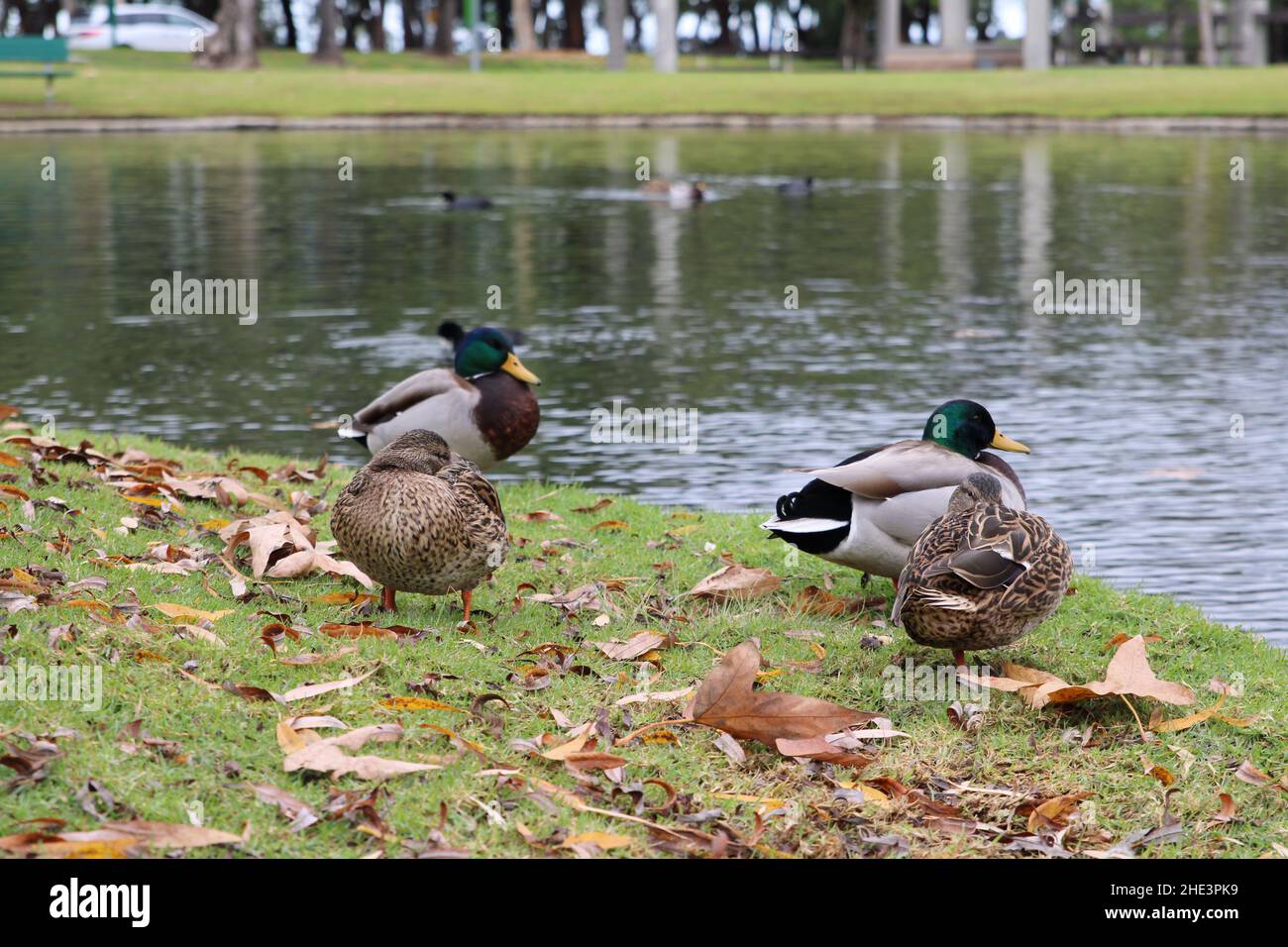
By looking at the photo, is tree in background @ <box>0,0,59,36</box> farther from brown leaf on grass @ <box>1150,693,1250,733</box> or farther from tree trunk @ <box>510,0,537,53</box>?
brown leaf on grass @ <box>1150,693,1250,733</box>

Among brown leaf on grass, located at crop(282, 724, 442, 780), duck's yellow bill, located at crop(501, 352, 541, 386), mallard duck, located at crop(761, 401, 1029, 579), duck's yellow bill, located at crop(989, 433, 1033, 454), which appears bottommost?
brown leaf on grass, located at crop(282, 724, 442, 780)

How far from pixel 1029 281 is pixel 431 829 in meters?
16.5

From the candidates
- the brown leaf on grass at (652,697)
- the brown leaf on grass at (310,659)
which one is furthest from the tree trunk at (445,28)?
the brown leaf on grass at (652,697)

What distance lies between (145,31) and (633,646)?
7159cm

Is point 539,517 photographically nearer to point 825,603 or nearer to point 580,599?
point 580,599

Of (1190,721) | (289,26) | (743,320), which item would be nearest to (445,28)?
(289,26)

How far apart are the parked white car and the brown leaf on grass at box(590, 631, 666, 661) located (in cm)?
6835

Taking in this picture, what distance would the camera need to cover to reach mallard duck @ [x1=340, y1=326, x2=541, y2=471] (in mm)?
9023

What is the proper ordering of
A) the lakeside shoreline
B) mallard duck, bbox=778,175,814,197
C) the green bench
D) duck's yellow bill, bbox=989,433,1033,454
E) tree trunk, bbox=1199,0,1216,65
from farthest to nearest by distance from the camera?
tree trunk, bbox=1199,0,1216,65, the green bench, the lakeside shoreline, mallard duck, bbox=778,175,814,197, duck's yellow bill, bbox=989,433,1033,454

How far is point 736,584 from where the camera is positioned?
7.37 m

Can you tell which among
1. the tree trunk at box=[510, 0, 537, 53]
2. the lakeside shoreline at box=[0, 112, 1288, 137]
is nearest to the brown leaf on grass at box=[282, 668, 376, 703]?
the lakeside shoreline at box=[0, 112, 1288, 137]

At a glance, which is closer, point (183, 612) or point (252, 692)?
point (252, 692)
